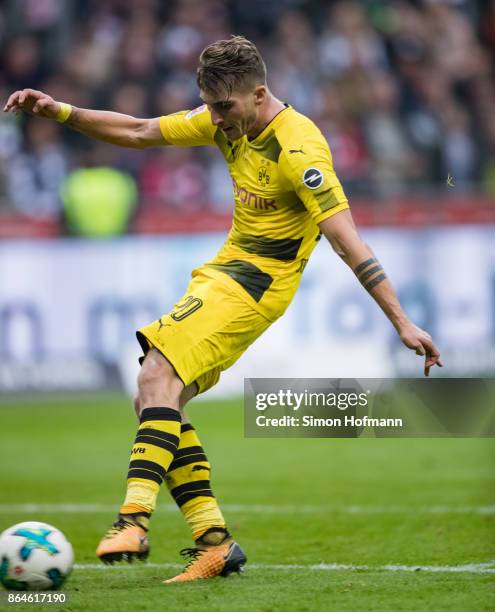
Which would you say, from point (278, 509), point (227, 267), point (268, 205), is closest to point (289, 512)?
point (278, 509)

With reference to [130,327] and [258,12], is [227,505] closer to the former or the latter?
[130,327]

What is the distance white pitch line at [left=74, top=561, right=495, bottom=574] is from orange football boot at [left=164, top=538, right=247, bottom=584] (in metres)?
0.22

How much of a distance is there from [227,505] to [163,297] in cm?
601

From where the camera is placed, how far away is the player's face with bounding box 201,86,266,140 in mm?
4895

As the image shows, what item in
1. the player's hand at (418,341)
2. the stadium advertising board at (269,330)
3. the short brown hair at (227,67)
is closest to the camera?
the player's hand at (418,341)

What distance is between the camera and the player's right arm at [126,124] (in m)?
5.34

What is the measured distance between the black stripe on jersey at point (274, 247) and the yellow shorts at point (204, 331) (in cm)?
22

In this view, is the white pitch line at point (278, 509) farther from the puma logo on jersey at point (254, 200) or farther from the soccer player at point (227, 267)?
the puma logo on jersey at point (254, 200)

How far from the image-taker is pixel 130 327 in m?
13.3

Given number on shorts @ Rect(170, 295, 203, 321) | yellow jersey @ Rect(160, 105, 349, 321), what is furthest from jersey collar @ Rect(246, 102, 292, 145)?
number on shorts @ Rect(170, 295, 203, 321)

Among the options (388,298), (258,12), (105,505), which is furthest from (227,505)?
(258,12)

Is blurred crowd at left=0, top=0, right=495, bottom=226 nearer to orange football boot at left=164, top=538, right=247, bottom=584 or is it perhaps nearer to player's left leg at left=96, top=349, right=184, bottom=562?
orange football boot at left=164, top=538, right=247, bottom=584

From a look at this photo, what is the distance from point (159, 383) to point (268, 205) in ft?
2.83

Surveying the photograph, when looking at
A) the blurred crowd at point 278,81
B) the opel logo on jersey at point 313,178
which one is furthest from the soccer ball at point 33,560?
the blurred crowd at point 278,81
